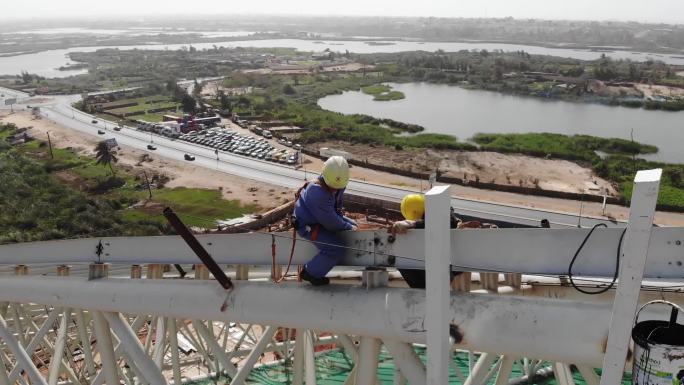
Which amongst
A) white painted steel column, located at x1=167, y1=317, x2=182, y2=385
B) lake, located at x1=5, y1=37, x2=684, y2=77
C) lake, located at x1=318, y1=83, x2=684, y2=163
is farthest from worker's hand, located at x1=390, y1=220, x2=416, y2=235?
lake, located at x1=5, y1=37, x2=684, y2=77

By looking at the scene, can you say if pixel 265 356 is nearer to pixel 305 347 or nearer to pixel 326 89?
pixel 305 347

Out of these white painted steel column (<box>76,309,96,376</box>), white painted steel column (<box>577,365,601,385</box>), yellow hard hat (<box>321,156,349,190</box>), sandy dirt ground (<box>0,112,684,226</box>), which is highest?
yellow hard hat (<box>321,156,349,190</box>)

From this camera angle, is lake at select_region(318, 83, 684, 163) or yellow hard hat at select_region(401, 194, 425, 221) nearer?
yellow hard hat at select_region(401, 194, 425, 221)

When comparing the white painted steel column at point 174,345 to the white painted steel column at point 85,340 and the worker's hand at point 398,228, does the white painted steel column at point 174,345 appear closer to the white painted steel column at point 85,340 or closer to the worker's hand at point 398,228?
the white painted steel column at point 85,340

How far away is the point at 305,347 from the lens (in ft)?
16.8

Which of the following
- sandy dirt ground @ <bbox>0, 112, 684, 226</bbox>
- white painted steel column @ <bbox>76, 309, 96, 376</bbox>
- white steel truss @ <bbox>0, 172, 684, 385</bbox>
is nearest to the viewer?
white steel truss @ <bbox>0, 172, 684, 385</bbox>

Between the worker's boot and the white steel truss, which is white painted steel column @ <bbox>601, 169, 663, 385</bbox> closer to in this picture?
the white steel truss

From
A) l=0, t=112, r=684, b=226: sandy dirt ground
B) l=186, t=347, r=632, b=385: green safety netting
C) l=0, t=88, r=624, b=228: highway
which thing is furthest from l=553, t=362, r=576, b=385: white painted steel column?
l=0, t=112, r=684, b=226: sandy dirt ground

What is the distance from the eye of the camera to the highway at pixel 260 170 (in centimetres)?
2291

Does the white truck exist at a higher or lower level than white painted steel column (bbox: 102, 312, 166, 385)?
lower

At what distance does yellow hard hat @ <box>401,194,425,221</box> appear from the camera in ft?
12.4

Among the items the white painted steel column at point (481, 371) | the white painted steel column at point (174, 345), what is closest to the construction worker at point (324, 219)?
the white painted steel column at point (481, 371)

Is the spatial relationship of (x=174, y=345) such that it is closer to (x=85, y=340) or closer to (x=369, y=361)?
(x=85, y=340)

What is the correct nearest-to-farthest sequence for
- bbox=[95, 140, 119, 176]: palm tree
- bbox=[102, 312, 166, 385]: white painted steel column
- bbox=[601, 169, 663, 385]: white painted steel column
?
bbox=[601, 169, 663, 385]: white painted steel column
bbox=[102, 312, 166, 385]: white painted steel column
bbox=[95, 140, 119, 176]: palm tree
